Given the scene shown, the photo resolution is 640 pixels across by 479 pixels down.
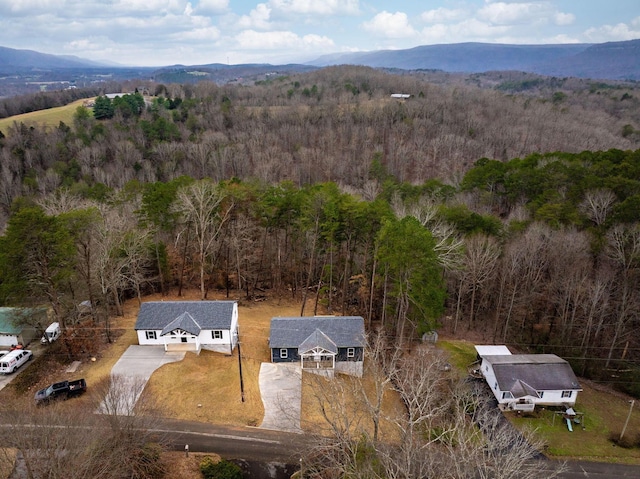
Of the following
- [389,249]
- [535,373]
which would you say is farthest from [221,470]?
[535,373]

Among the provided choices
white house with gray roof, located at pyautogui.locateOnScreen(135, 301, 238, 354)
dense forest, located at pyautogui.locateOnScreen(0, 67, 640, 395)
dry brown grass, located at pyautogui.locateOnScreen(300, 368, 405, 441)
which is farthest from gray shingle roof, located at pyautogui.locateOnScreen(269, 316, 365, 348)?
white house with gray roof, located at pyautogui.locateOnScreen(135, 301, 238, 354)

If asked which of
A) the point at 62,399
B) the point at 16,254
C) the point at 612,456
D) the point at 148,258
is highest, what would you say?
the point at 16,254

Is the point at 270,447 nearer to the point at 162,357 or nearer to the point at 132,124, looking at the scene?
the point at 162,357

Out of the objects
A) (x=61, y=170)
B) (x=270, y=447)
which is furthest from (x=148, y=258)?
(x=61, y=170)

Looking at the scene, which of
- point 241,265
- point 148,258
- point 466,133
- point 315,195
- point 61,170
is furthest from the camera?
point 466,133

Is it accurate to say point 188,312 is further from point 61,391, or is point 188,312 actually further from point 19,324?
point 19,324

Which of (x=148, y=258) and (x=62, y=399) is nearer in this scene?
(x=62, y=399)

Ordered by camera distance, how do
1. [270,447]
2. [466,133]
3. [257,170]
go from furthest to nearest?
[466,133] < [257,170] < [270,447]
